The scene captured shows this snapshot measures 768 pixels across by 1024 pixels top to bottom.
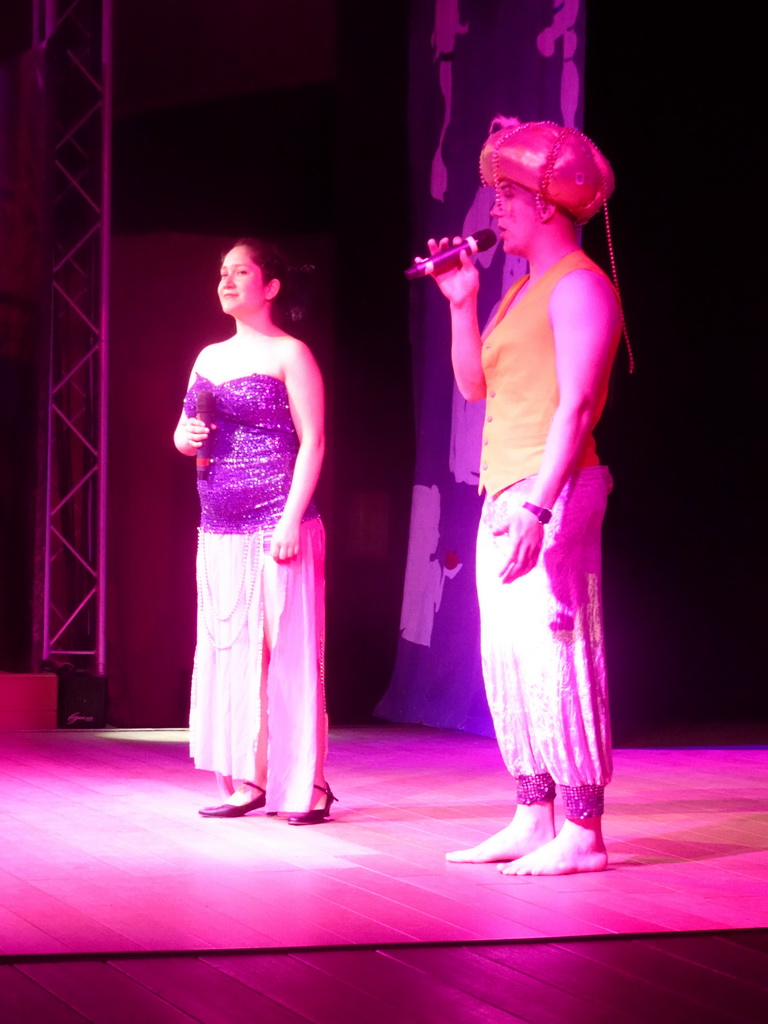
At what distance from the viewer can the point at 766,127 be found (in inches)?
239

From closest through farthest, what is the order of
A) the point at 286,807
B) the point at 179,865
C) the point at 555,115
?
the point at 179,865
the point at 286,807
the point at 555,115

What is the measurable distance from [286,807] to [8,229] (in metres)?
3.38

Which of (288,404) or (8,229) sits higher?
(8,229)

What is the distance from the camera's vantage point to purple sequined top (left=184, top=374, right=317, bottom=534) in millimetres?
4035

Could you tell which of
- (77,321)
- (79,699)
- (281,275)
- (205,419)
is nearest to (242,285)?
(281,275)

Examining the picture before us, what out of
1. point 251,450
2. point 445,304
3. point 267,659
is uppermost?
point 445,304

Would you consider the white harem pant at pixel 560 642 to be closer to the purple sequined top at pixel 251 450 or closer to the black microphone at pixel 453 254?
the black microphone at pixel 453 254

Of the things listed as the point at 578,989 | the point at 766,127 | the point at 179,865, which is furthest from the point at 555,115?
the point at 578,989

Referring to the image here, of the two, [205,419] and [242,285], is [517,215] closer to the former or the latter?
[242,285]

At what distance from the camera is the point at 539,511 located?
3.05m

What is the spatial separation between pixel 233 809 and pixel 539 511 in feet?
4.62

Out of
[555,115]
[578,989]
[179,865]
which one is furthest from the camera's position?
[555,115]

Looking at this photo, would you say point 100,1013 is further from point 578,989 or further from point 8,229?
point 8,229

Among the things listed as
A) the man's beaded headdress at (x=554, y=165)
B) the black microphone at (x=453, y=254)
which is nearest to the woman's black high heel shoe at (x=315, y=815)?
the black microphone at (x=453, y=254)
